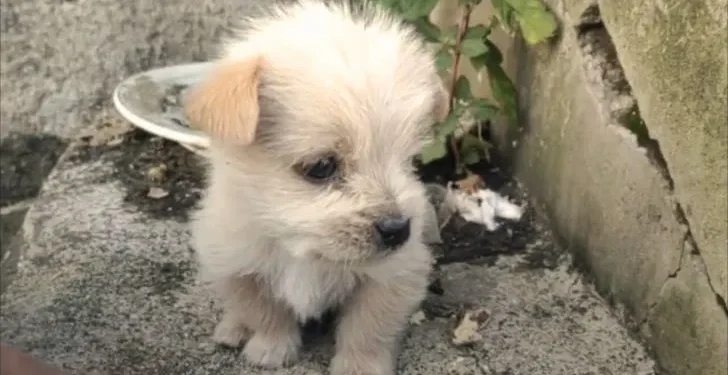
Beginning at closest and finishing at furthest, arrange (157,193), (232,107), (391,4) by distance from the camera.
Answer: (232,107)
(391,4)
(157,193)

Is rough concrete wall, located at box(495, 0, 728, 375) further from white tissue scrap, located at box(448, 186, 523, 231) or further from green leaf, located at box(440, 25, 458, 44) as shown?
green leaf, located at box(440, 25, 458, 44)

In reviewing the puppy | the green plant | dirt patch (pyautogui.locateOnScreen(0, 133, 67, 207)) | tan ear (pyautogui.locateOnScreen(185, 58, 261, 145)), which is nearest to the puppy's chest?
the puppy

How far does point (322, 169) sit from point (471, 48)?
2.93 feet

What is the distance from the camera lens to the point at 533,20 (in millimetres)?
2449

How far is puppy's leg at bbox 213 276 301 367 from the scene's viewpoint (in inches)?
82.1

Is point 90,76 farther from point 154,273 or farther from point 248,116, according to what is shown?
point 248,116

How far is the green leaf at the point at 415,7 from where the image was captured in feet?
7.93

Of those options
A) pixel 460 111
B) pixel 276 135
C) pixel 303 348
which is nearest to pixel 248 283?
pixel 303 348

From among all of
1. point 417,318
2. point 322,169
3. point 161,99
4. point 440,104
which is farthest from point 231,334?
point 161,99

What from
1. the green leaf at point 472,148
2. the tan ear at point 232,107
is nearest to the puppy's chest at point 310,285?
the tan ear at point 232,107

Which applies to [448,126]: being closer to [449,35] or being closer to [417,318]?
[449,35]

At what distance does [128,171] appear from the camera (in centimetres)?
292

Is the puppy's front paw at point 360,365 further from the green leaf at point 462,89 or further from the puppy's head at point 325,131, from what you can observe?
the green leaf at point 462,89

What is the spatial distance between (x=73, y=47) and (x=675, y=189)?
1980mm
